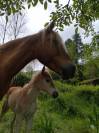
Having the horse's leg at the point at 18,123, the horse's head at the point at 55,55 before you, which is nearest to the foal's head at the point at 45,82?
the horse's leg at the point at 18,123

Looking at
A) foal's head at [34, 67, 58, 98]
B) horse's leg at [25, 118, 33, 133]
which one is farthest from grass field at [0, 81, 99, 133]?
foal's head at [34, 67, 58, 98]

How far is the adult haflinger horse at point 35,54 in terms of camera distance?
4.91 meters

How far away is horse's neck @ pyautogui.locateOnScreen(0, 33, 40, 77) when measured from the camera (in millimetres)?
5105

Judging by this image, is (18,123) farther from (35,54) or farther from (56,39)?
(56,39)

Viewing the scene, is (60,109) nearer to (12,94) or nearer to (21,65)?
(12,94)

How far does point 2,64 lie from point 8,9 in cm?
121

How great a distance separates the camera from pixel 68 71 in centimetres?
489

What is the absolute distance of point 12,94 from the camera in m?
10.6

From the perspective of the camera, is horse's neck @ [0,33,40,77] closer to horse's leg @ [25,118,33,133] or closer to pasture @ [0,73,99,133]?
pasture @ [0,73,99,133]

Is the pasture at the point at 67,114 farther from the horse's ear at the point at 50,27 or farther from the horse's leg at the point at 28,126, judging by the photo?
the horse's ear at the point at 50,27

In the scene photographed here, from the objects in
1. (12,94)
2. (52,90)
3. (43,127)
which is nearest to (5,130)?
(12,94)

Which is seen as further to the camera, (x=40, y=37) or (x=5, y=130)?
(x=5, y=130)

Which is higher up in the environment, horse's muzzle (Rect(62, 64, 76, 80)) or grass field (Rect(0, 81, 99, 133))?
horse's muzzle (Rect(62, 64, 76, 80))

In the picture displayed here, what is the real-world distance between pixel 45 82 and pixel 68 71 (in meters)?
5.18
